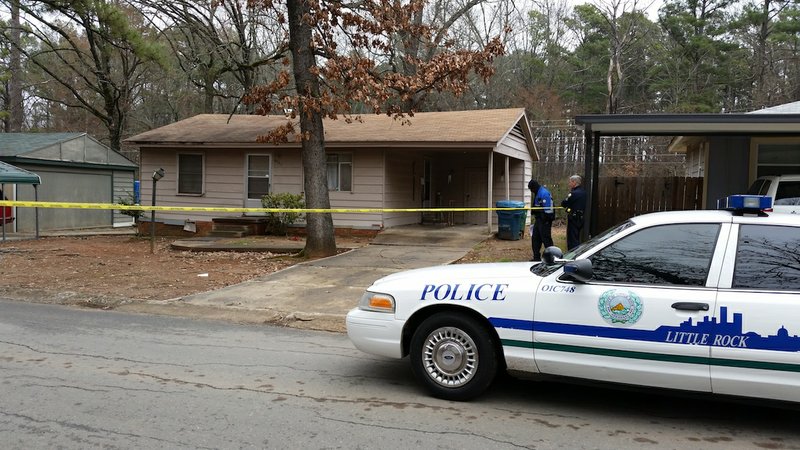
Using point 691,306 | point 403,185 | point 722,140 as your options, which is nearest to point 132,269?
point 403,185

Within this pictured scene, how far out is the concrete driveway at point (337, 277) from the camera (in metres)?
9.02

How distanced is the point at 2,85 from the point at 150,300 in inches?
1569

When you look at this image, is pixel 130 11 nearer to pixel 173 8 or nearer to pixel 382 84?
pixel 173 8

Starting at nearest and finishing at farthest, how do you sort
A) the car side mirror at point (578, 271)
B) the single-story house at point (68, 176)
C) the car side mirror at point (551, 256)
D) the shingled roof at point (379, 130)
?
the car side mirror at point (578, 271), the car side mirror at point (551, 256), the shingled roof at point (379, 130), the single-story house at point (68, 176)

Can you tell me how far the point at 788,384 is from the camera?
4074 mm

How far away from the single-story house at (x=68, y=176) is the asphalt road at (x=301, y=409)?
1869cm

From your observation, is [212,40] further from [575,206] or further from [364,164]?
[575,206]

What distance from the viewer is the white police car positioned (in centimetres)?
416

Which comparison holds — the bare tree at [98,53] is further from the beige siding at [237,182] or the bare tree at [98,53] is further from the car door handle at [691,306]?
the car door handle at [691,306]

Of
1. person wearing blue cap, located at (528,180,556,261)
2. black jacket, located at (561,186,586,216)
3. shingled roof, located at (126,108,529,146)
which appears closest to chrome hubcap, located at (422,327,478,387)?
black jacket, located at (561,186,586,216)

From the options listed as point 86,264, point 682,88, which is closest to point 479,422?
point 86,264

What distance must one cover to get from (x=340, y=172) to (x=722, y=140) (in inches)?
396

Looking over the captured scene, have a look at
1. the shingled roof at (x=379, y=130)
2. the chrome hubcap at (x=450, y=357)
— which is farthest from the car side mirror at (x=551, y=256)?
the shingled roof at (x=379, y=130)

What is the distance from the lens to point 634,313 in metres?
4.37
